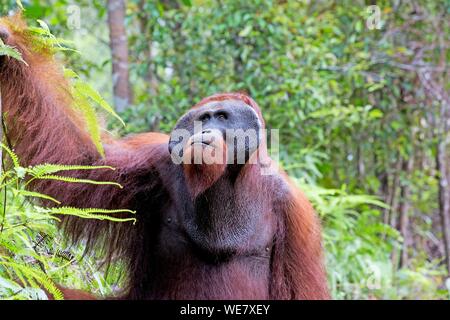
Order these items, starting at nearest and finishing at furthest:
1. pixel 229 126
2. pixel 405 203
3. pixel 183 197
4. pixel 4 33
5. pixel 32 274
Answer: pixel 32 274 → pixel 4 33 → pixel 229 126 → pixel 183 197 → pixel 405 203

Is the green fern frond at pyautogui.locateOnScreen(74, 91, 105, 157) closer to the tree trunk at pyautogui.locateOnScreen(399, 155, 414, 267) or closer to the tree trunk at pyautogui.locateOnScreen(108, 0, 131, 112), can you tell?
the tree trunk at pyautogui.locateOnScreen(108, 0, 131, 112)

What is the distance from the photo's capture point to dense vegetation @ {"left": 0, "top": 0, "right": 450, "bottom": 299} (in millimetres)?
6750

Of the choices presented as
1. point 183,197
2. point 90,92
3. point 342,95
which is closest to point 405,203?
point 342,95

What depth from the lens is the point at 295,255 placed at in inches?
156

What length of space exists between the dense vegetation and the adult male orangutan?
6.71ft

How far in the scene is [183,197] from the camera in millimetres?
3850

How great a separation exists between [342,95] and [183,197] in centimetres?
448

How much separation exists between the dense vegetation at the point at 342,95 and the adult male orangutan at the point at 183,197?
205 centimetres

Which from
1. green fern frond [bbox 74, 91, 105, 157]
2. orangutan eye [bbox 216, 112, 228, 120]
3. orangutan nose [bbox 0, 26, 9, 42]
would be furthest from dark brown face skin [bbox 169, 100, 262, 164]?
orangutan nose [bbox 0, 26, 9, 42]

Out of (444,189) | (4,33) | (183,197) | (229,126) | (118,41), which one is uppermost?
(118,41)

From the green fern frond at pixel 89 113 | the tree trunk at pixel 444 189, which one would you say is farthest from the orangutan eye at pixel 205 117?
the tree trunk at pixel 444 189

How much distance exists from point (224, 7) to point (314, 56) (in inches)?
37.0

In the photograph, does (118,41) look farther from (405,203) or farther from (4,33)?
(4,33)
